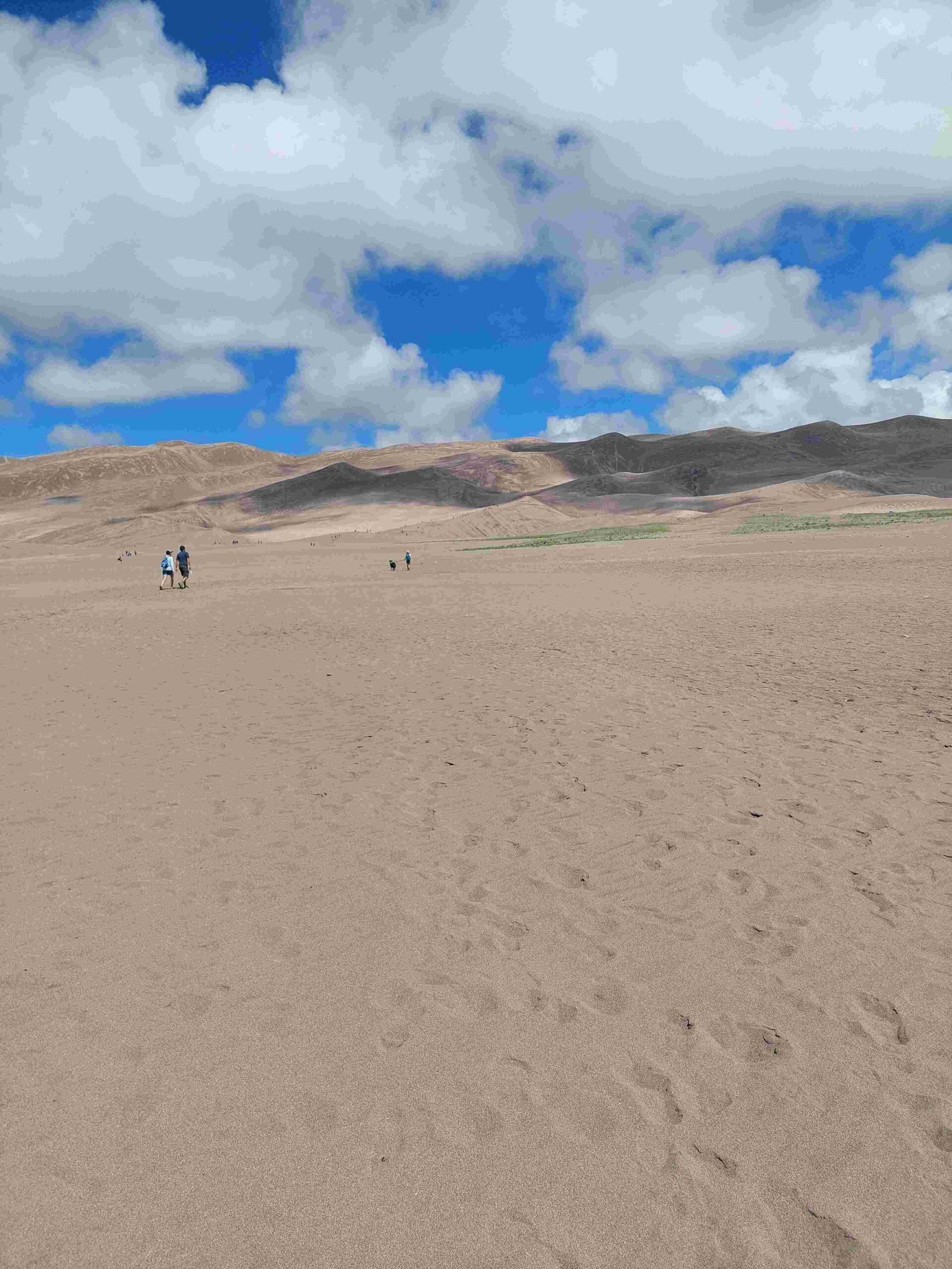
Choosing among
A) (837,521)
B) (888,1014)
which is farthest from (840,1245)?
(837,521)

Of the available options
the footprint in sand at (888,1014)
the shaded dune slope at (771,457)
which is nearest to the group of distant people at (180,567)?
the footprint in sand at (888,1014)

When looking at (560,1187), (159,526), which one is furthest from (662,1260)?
(159,526)

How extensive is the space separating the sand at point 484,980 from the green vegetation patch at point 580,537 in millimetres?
39414

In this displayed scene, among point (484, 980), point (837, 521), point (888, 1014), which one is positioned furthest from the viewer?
point (837, 521)

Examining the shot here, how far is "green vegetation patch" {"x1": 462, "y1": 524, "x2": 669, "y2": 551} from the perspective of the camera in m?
50.3

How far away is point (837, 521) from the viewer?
49250 mm

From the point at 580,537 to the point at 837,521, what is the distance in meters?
17.3

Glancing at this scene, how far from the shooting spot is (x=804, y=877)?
5.34m

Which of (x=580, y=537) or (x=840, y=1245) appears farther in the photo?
(x=580, y=537)

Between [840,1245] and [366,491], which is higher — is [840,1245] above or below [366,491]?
below

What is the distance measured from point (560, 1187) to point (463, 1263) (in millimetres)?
475

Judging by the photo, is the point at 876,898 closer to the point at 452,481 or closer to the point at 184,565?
the point at 184,565

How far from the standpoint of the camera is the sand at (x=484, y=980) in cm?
289

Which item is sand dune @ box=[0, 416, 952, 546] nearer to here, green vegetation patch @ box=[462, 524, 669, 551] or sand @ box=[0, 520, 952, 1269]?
green vegetation patch @ box=[462, 524, 669, 551]
